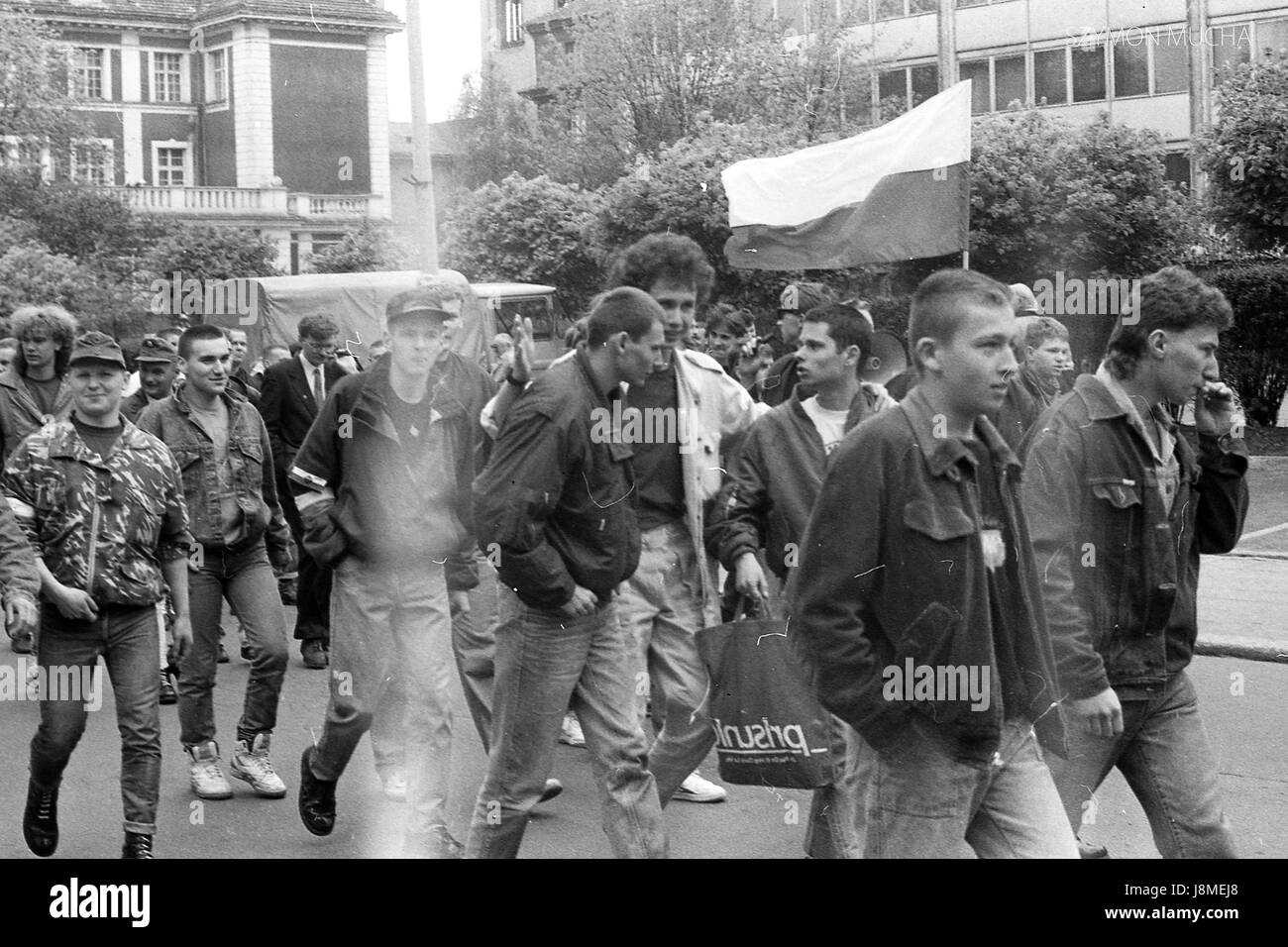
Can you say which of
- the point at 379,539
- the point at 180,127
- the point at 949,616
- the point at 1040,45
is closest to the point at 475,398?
the point at 379,539

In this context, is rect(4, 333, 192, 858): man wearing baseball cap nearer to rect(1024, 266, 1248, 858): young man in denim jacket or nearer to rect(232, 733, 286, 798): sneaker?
rect(232, 733, 286, 798): sneaker

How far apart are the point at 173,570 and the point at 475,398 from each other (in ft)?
3.89

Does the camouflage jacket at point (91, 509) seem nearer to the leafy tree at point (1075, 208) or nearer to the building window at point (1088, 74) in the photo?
the leafy tree at point (1075, 208)

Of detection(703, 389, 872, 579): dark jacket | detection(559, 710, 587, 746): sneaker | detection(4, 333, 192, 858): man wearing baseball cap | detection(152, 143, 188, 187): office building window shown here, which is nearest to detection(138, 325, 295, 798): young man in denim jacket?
detection(4, 333, 192, 858): man wearing baseball cap

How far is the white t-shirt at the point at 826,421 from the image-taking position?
557cm

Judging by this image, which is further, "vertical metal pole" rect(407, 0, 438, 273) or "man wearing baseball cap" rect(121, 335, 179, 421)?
"vertical metal pole" rect(407, 0, 438, 273)

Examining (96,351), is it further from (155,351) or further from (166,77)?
(166,77)

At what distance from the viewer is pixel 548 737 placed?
468 centimetres

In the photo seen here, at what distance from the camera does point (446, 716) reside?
557 cm

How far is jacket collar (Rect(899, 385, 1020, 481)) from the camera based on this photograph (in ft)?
11.6

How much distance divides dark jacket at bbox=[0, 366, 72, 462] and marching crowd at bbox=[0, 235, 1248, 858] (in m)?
2.07

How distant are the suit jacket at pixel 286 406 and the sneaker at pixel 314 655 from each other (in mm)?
1444

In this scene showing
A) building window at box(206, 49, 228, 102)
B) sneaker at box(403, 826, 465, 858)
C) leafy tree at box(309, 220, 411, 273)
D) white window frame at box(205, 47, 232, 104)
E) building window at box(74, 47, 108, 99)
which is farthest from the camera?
building window at box(206, 49, 228, 102)

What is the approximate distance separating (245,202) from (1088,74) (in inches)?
950
